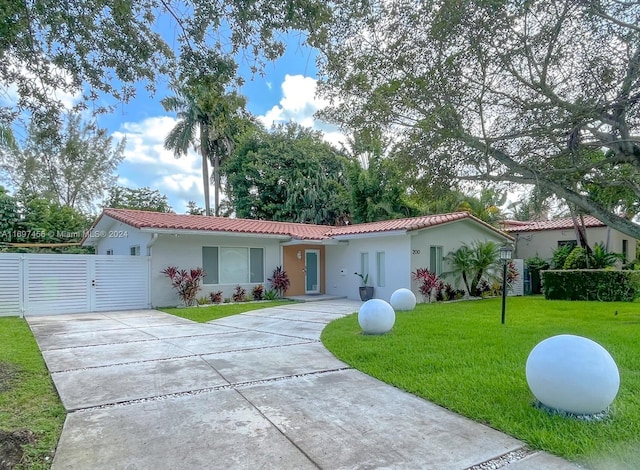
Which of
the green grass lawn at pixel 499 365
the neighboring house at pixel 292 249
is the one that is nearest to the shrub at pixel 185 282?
the neighboring house at pixel 292 249

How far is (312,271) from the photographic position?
19859mm

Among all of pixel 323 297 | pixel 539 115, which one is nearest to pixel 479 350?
pixel 539 115

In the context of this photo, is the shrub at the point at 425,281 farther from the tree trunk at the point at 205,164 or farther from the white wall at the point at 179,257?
the tree trunk at the point at 205,164

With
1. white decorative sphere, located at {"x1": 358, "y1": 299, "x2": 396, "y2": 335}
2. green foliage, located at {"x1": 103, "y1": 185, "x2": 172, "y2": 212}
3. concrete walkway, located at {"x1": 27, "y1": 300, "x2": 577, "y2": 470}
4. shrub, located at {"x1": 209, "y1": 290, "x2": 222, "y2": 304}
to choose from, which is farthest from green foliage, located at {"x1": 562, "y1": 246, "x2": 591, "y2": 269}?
green foliage, located at {"x1": 103, "y1": 185, "x2": 172, "y2": 212}

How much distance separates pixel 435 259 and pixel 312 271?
5.79 meters

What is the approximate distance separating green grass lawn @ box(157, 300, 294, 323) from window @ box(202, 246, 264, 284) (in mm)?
1428

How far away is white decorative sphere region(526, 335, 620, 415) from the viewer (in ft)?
13.3

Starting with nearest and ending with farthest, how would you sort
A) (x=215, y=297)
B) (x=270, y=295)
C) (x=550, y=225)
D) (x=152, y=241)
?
(x=152, y=241), (x=215, y=297), (x=270, y=295), (x=550, y=225)

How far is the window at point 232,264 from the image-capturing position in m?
16.7

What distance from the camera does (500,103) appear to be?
785 cm

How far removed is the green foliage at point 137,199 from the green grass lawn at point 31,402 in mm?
25772

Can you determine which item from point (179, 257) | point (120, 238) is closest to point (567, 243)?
point (179, 257)

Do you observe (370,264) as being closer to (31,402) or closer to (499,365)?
(499,365)

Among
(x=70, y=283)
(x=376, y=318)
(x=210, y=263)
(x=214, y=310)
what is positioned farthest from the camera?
(x=210, y=263)
